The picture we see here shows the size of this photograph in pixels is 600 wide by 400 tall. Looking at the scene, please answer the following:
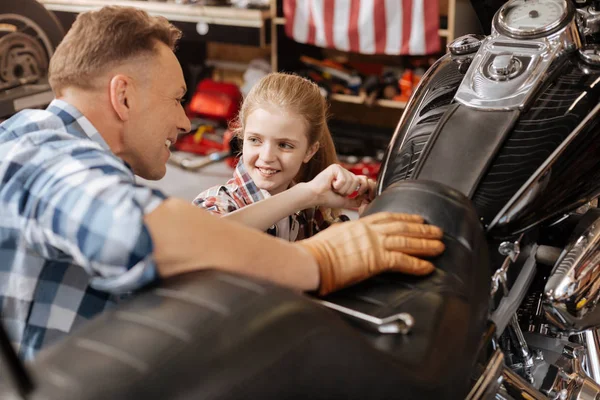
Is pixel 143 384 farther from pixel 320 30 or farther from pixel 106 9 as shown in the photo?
pixel 320 30

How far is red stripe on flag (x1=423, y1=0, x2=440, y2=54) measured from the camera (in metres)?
3.83

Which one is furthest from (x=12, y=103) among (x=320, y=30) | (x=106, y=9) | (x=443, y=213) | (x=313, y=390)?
(x=320, y=30)

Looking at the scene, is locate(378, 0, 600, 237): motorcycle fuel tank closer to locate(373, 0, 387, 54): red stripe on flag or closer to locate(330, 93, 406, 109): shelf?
locate(373, 0, 387, 54): red stripe on flag

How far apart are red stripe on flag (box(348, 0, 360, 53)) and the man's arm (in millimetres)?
3203

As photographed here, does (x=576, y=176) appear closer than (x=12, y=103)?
Yes

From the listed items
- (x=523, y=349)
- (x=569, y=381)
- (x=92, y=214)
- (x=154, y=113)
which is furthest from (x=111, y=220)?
(x=569, y=381)

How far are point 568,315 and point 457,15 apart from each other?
2.77 meters

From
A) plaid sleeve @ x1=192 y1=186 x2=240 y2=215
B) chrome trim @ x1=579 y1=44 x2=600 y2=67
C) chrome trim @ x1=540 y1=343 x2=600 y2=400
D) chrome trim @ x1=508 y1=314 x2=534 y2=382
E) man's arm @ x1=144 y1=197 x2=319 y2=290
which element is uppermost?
chrome trim @ x1=579 y1=44 x2=600 y2=67

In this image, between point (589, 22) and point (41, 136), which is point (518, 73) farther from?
point (41, 136)

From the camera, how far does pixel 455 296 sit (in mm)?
1044

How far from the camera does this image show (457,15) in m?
3.81

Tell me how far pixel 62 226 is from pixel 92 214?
0.18 feet

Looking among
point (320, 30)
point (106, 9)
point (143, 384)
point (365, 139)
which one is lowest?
point (365, 139)

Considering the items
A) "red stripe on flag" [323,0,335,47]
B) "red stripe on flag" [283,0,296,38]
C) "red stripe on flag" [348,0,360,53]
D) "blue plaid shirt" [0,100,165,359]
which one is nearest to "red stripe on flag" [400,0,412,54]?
"red stripe on flag" [348,0,360,53]
